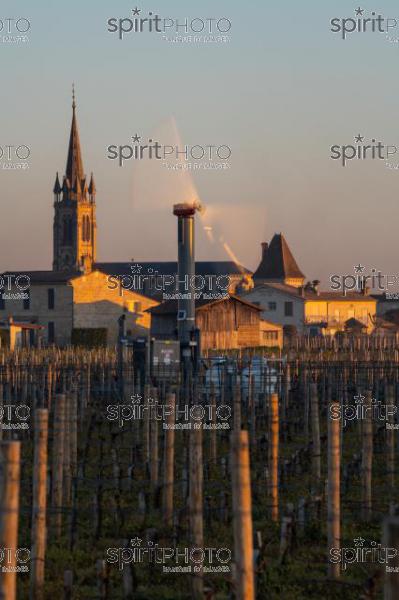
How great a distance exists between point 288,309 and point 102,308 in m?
16.0

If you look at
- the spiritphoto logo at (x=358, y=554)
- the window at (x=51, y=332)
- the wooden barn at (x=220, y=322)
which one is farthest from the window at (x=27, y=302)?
the spiritphoto logo at (x=358, y=554)

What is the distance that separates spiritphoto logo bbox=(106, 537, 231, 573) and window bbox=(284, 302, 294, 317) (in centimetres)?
7026

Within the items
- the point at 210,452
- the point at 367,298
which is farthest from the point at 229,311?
the point at 210,452

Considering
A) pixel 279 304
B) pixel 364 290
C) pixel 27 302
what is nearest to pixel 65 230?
pixel 364 290

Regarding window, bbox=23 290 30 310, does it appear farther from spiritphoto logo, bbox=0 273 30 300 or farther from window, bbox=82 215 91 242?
window, bbox=82 215 91 242

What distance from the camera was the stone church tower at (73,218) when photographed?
478 feet

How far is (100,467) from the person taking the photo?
750 inches

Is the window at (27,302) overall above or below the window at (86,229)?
below

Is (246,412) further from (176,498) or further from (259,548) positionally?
(259,548)

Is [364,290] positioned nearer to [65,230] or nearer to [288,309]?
[288,309]

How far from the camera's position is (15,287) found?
73.0 metres

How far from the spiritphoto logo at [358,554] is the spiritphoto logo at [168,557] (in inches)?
42.7

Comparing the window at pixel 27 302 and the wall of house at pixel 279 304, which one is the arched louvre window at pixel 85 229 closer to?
the wall of house at pixel 279 304

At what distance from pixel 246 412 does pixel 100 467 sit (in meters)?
10.4
